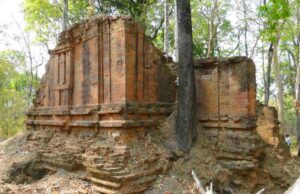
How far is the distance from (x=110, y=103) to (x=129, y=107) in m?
0.67

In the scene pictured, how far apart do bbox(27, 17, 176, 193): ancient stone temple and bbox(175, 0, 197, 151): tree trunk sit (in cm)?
70

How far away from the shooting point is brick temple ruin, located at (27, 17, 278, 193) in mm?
8570

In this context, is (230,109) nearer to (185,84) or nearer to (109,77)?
(185,84)

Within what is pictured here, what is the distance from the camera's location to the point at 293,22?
2003 cm

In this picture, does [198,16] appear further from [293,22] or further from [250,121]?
[250,121]

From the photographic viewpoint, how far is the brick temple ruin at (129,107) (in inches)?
337

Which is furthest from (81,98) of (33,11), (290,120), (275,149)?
(290,120)

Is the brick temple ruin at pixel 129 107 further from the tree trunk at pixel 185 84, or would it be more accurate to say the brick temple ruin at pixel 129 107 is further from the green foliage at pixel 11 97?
the green foliage at pixel 11 97

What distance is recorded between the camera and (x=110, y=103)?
30.3ft

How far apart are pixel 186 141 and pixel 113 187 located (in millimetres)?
2694

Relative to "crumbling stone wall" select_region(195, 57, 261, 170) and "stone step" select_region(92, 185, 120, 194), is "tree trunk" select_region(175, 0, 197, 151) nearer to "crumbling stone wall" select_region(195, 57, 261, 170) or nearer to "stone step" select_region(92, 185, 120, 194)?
"crumbling stone wall" select_region(195, 57, 261, 170)

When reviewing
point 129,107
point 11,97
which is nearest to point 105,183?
point 129,107

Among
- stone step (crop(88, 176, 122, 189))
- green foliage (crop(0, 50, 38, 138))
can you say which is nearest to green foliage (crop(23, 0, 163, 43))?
green foliage (crop(0, 50, 38, 138))

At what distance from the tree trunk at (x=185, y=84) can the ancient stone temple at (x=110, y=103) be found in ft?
2.31
